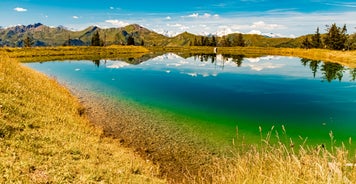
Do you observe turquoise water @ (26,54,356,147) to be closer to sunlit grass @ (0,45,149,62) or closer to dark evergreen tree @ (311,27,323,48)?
sunlit grass @ (0,45,149,62)

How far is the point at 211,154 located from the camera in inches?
656

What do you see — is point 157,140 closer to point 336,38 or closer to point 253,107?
point 253,107

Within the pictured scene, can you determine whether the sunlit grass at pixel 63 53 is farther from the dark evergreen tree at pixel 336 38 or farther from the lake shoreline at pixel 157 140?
the dark evergreen tree at pixel 336 38

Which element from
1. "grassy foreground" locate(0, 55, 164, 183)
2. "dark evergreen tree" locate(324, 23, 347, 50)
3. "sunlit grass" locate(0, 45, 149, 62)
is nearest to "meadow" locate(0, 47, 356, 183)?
"grassy foreground" locate(0, 55, 164, 183)

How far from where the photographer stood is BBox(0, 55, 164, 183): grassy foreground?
29.6ft

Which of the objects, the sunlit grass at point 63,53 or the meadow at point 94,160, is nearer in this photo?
the meadow at point 94,160

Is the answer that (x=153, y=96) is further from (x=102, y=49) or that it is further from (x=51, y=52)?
(x=102, y=49)

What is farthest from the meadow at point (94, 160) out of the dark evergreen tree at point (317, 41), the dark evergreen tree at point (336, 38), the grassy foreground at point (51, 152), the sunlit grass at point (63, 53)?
the dark evergreen tree at point (317, 41)

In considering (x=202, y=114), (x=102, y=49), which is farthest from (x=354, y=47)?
(x=202, y=114)

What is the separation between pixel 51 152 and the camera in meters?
11.2

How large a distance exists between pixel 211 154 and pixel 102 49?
11967cm

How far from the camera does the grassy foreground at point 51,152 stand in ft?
29.6

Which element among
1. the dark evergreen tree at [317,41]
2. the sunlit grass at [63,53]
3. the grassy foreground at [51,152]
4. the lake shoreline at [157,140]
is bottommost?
the lake shoreline at [157,140]

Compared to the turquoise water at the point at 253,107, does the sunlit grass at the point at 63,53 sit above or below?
above
